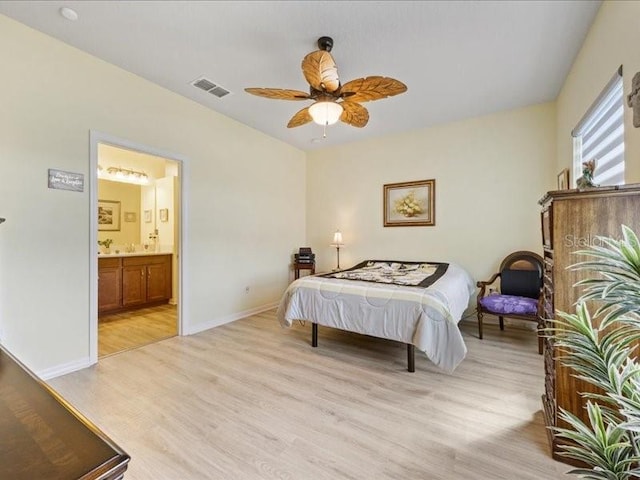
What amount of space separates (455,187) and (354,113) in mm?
2260

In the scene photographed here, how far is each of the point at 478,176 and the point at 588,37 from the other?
191 centimetres

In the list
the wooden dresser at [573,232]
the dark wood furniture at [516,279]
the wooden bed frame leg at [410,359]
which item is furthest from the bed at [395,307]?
the wooden dresser at [573,232]

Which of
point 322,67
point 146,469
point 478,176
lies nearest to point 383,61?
point 322,67

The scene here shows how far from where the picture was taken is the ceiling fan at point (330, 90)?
224 centimetres

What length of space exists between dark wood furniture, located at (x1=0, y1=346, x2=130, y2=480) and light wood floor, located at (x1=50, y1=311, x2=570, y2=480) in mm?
1176

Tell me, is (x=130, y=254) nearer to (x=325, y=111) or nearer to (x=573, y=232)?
(x=325, y=111)

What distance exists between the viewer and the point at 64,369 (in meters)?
2.61

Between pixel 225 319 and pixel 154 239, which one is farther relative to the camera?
pixel 154 239

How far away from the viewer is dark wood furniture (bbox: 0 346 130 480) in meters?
0.49

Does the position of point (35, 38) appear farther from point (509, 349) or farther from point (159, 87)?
point (509, 349)

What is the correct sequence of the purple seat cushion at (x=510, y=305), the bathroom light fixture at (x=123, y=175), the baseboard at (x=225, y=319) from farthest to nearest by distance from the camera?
1. the bathroom light fixture at (x=123, y=175)
2. the baseboard at (x=225, y=319)
3. the purple seat cushion at (x=510, y=305)

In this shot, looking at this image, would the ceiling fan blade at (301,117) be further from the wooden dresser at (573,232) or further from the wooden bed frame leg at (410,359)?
the wooden bed frame leg at (410,359)

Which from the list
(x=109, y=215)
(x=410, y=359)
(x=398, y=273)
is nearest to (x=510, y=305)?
(x=398, y=273)

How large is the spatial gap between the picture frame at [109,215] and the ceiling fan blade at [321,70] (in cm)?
484
